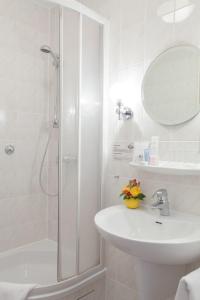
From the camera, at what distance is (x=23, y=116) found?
2.20 meters

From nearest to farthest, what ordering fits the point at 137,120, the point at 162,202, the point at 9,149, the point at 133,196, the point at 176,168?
the point at 176,168 → the point at 162,202 → the point at 133,196 → the point at 137,120 → the point at 9,149

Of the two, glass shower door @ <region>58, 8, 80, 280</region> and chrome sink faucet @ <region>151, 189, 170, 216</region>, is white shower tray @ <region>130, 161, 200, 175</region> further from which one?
glass shower door @ <region>58, 8, 80, 280</region>

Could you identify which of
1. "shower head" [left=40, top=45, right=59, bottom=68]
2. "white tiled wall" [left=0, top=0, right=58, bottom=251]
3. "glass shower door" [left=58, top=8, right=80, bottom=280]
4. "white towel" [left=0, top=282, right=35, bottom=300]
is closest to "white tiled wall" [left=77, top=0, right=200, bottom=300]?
"glass shower door" [left=58, top=8, right=80, bottom=280]

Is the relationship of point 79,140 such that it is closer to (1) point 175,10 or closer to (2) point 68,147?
(2) point 68,147

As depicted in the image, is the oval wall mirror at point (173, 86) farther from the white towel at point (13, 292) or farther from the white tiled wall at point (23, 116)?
the white towel at point (13, 292)

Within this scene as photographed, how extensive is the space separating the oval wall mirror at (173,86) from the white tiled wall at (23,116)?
110 centimetres

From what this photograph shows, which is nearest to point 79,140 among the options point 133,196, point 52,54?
point 133,196

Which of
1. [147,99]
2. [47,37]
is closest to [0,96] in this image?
[47,37]

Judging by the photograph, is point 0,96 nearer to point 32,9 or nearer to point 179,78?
point 32,9

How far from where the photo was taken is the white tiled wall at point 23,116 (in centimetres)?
209

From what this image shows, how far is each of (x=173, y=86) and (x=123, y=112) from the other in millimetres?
379

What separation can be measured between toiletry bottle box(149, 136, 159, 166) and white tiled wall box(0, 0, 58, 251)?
1.22m

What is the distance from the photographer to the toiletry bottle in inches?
56.1

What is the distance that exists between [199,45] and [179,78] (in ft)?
0.65
